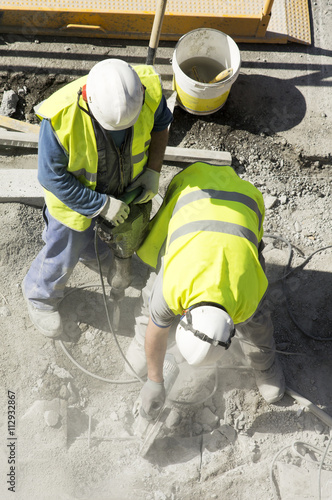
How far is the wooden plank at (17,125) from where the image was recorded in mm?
4797

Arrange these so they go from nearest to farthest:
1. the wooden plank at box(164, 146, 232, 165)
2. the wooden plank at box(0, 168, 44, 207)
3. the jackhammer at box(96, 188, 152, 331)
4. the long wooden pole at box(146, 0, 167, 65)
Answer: the jackhammer at box(96, 188, 152, 331), the long wooden pole at box(146, 0, 167, 65), the wooden plank at box(0, 168, 44, 207), the wooden plank at box(164, 146, 232, 165)

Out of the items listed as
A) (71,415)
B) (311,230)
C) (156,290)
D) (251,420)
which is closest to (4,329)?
(71,415)

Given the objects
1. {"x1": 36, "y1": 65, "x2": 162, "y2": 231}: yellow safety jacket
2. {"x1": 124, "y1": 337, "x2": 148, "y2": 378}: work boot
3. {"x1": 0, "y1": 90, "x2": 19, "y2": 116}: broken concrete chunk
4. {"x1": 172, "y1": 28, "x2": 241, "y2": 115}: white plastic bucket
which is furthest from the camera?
{"x1": 0, "y1": 90, "x2": 19, "y2": 116}: broken concrete chunk

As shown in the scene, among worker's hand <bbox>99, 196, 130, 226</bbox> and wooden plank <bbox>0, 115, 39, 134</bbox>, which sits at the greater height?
worker's hand <bbox>99, 196, 130, 226</bbox>

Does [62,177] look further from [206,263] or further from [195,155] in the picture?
[195,155]

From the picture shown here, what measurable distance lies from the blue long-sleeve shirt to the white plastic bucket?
1609 mm

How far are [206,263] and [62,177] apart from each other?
3.55ft

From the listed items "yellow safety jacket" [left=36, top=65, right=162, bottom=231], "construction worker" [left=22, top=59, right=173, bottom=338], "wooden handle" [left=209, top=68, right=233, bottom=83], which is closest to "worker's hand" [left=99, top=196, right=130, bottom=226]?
"construction worker" [left=22, top=59, right=173, bottom=338]

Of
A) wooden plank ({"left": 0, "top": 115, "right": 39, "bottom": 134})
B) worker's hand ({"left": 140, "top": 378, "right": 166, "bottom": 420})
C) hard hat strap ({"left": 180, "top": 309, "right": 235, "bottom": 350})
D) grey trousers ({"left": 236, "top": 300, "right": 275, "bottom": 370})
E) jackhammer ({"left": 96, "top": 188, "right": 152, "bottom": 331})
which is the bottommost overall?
worker's hand ({"left": 140, "top": 378, "right": 166, "bottom": 420})

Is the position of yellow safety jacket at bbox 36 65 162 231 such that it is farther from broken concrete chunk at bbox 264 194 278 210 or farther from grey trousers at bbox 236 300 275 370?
broken concrete chunk at bbox 264 194 278 210

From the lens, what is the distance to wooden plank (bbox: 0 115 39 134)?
4797 millimetres

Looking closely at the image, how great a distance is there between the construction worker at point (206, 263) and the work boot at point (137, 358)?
64 cm

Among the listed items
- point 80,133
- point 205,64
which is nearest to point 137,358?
point 80,133

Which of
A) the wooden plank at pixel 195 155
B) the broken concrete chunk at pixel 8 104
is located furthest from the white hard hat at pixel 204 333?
the broken concrete chunk at pixel 8 104
